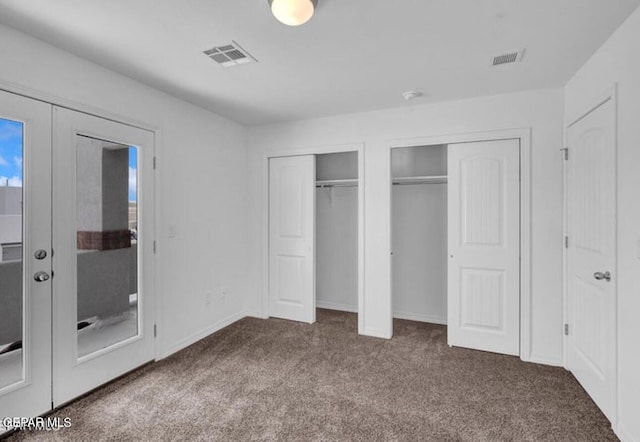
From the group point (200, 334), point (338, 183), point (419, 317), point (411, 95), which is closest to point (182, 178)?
point (200, 334)

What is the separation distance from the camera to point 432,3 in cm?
176

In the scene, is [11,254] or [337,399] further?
[337,399]

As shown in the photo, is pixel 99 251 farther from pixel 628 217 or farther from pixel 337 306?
pixel 628 217

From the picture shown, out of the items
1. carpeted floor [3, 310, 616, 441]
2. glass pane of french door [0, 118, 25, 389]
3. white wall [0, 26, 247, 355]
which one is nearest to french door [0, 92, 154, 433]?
glass pane of french door [0, 118, 25, 389]

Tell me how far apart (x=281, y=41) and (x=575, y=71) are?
88.6 inches

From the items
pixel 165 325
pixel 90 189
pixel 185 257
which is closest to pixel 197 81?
pixel 90 189

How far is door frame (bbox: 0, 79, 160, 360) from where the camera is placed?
207cm

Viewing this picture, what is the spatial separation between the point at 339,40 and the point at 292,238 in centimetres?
243

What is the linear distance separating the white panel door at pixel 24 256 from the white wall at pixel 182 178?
0.22 meters

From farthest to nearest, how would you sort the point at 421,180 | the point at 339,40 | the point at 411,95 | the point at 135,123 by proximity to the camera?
the point at 421,180, the point at 411,95, the point at 135,123, the point at 339,40

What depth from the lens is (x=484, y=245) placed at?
10.5ft

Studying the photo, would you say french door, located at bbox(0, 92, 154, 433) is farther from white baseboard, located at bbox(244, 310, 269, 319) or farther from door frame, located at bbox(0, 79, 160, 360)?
white baseboard, located at bbox(244, 310, 269, 319)

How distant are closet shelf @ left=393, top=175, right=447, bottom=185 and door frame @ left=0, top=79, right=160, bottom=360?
255cm

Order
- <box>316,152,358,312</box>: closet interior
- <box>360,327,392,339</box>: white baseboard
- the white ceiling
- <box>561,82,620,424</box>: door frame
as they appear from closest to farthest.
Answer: the white ceiling → <box>561,82,620,424</box>: door frame → <box>360,327,392,339</box>: white baseboard → <box>316,152,358,312</box>: closet interior
